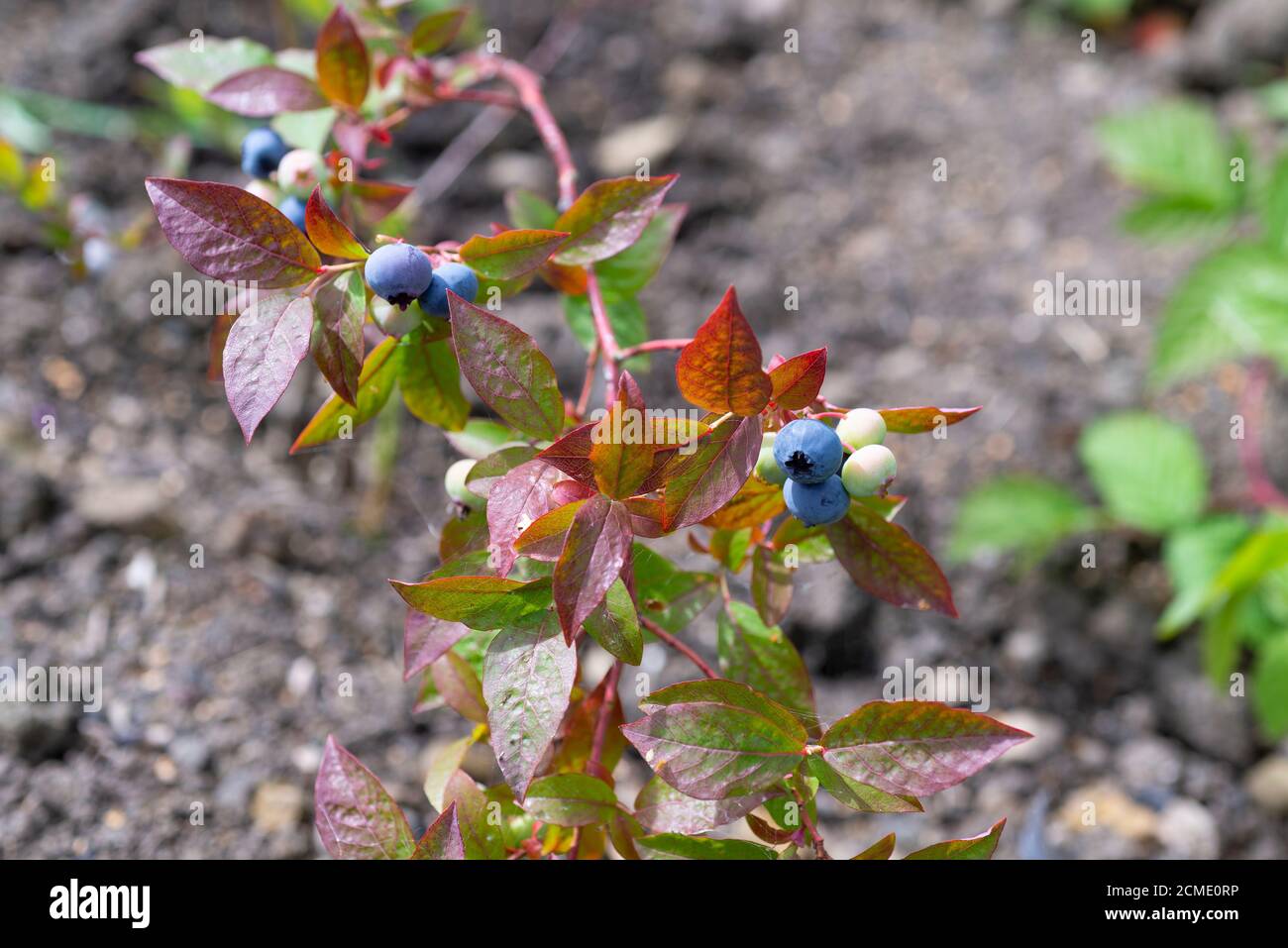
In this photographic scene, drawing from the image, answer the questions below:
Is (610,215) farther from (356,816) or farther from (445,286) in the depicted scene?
(356,816)

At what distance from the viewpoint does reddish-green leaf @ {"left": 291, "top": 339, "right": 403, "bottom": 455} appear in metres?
0.93

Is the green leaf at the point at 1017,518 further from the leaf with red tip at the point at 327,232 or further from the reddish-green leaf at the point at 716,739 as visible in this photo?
the leaf with red tip at the point at 327,232

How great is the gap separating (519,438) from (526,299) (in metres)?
1.38

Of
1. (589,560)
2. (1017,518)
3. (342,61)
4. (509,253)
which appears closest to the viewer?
(589,560)

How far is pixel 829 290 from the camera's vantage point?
2414 millimetres

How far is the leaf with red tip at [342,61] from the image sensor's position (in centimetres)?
108

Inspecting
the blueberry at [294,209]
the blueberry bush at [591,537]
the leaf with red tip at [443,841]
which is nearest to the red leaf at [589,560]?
the blueberry bush at [591,537]

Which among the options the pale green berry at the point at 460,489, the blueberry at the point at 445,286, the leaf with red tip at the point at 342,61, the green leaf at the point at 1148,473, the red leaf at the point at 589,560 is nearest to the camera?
the red leaf at the point at 589,560

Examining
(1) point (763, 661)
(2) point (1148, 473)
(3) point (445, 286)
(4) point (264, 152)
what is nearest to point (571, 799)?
(1) point (763, 661)

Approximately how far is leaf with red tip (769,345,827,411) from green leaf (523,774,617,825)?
0.36m

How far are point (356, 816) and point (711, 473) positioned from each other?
45 centimetres

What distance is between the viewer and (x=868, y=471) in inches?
31.5

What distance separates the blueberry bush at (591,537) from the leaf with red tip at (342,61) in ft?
0.43
